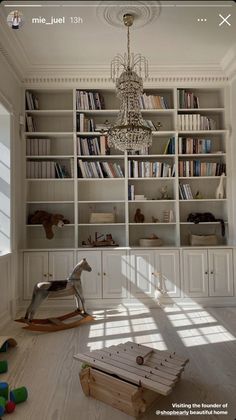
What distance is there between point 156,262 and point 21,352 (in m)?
2.02

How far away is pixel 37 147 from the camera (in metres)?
4.42

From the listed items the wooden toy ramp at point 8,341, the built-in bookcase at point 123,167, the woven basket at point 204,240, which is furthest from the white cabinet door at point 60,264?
the woven basket at point 204,240

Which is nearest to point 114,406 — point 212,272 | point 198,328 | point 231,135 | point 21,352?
point 21,352

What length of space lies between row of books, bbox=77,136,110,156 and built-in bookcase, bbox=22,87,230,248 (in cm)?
1

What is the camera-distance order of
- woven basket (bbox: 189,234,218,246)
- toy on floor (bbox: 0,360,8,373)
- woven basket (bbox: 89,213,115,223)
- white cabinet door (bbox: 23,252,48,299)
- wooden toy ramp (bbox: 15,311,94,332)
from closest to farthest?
1. toy on floor (bbox: 0,360,8,373)
2. wooden toy ramp (bbox: 15,311,94,332)
3. white cabinet door (bbox: 23,252,48,299)
4. woven basket (bbox: 189,234,218,246)
5. woven basket (bbox: 89,213,115,223)

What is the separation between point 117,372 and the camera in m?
1.91

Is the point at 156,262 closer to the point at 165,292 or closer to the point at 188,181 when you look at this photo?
the point at 165,292

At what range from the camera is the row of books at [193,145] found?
4.39 metres

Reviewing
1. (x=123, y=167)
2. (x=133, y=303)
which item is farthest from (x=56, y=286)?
(x=123, y=167)

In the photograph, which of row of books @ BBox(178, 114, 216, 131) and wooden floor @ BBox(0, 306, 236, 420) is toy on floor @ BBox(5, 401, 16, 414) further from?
row of books @ BBox(178, 114, 216, 131)

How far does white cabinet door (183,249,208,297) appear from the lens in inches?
164

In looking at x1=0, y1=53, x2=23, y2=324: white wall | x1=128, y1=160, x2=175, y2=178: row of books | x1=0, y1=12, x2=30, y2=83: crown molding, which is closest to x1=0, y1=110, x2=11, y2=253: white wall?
x1=0, y1=53, x2=23, y2=324: white wall

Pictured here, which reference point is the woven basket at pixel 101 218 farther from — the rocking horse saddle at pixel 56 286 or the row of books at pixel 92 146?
the rocking horse saddle at pixel 56 286

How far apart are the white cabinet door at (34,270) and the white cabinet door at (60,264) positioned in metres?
0.08
